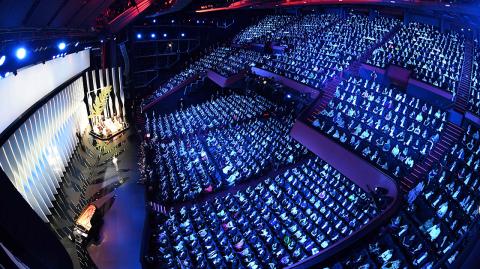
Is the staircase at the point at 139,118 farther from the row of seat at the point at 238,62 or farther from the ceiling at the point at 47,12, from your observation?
the ceiling at the point at 47,12

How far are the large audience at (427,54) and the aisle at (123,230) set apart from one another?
32.6ft

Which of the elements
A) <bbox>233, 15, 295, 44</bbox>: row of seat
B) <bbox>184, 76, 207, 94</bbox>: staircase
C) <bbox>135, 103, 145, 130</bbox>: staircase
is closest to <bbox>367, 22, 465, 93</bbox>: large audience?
<bbox>184, 76, 207, 94</bbox>: staircase

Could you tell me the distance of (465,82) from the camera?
35.6 feet

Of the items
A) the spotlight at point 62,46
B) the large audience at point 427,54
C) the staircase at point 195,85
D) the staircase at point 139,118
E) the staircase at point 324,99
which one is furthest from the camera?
the staircase at point 195,85

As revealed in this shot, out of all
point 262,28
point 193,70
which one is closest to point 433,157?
point 193,70

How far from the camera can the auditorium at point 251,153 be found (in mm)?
6473

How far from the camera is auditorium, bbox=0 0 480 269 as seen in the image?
6473 mm

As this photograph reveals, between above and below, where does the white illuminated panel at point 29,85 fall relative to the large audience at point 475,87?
above

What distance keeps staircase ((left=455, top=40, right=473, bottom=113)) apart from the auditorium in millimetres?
81

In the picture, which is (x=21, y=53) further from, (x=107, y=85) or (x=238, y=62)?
(x=238, y=62)

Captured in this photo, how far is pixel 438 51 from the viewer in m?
13.8

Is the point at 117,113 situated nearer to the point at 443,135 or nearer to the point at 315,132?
the point at 315,132

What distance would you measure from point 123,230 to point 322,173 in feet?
19.0

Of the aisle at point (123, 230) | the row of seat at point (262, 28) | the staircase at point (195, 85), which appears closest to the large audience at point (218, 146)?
the aisle at point (123, 230)
